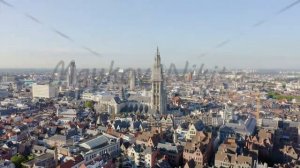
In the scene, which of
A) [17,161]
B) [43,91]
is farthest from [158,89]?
[43,91]

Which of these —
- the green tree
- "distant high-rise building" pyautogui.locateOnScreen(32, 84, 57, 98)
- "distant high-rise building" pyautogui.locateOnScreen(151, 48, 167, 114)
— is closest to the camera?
the green tree

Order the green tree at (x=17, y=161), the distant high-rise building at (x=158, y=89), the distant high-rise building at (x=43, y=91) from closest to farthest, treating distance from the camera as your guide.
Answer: the green tree at (x=17, y=161), the distant high-rise building at (x=158, y=89), the distant high-rise building at (x=43, y=91)

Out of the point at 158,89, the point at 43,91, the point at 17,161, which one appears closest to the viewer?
the point at 17,161

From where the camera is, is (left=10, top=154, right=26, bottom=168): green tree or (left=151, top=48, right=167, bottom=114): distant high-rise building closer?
(left=10, top=154, right=26, bottom=168): green tree

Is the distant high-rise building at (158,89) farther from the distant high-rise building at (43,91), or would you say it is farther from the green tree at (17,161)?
the distant high-rise building at (43,91)

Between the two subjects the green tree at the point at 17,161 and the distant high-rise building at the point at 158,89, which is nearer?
the green tree at the point at 17,161

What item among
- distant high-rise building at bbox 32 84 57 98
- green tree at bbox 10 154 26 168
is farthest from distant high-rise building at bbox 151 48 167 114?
distant high-rise building at bbox 32 84 57 98

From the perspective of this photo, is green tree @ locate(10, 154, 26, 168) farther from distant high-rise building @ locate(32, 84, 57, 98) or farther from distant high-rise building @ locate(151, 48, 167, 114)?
distant high-rise building @ locate(32, 84, 57, 98)

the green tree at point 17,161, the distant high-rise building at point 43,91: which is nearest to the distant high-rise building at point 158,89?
the green tree at point 17,161

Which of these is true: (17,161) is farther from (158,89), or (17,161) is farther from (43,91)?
(43,91)
